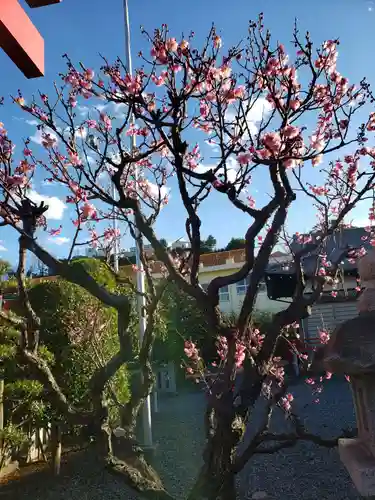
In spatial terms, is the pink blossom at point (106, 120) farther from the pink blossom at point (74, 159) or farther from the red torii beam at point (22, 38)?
the red torii beam at point (22, 38)

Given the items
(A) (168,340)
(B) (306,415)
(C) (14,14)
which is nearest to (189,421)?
(B) (306,415)

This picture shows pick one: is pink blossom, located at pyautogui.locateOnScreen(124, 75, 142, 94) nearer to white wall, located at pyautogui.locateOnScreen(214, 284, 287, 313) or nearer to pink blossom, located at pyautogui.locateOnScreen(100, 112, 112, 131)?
pink blossom, located at pyautogui.locateOnScreen(100, 112, 112, 131)

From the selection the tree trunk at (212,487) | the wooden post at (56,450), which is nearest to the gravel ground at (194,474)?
the wooden post at (56,450)

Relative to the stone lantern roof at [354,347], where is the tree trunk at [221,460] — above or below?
below

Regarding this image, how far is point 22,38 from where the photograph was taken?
184 cm

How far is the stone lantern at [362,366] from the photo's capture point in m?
2.48

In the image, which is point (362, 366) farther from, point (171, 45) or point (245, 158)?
point (171, 45)

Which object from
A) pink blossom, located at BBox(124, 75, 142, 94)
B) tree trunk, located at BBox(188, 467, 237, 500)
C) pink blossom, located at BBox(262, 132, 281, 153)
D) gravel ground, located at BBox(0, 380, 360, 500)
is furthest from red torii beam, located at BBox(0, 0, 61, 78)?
gravel ground, located at BBox(0, 380, 360, 500)

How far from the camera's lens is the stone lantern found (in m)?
2.48

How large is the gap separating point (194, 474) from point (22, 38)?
22.0 ft

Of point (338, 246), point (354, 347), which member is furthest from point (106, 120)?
point (338, 246)

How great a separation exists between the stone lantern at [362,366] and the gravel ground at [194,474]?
347 cm

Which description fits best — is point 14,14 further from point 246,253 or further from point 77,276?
point 246,253

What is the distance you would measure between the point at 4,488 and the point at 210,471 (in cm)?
499
